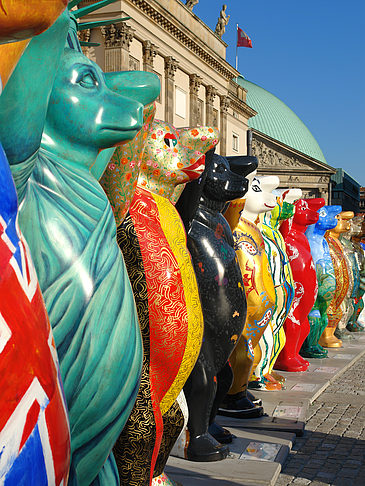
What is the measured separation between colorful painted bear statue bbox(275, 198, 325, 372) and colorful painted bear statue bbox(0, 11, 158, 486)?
16.3ft

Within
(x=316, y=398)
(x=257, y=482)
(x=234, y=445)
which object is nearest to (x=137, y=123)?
(x=257, y=482)

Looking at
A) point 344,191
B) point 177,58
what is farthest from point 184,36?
point 344,191

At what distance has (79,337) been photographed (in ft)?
4.31

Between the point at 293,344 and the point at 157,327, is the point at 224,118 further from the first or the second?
the point at 157,327

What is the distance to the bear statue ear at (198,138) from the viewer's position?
2.76 meters

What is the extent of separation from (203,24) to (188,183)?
1361 inches

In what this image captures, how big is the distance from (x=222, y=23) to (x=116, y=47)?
14.9 meters

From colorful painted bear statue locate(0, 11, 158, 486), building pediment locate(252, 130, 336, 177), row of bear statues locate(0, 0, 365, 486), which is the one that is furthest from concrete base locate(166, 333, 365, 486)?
building pediment locate(252, 130, 336, 177)

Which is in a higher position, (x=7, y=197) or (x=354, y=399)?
(x=7, y=197)

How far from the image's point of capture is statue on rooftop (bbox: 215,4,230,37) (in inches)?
1533

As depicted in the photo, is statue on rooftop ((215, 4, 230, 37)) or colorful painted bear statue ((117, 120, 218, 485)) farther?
statue on rooftop ((215, 4, 230, 37))

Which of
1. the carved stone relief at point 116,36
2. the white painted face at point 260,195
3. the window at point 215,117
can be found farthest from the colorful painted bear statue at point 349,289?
the window at point 215,117

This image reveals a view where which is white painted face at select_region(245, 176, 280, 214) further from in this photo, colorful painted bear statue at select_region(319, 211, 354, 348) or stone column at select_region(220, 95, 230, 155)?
stone column at select_region(220, 95, 230, 155)

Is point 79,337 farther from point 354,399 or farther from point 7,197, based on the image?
point 354,399
